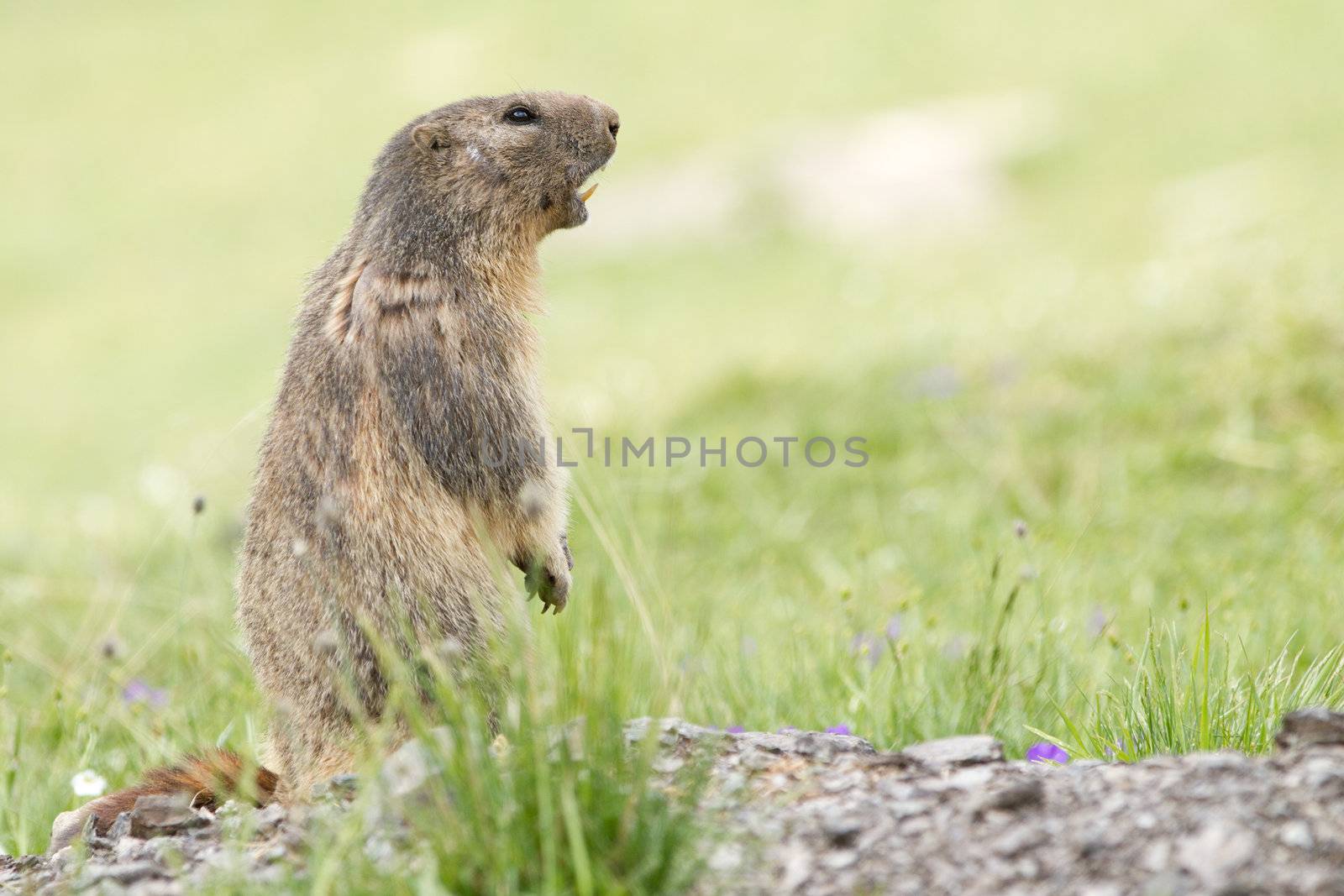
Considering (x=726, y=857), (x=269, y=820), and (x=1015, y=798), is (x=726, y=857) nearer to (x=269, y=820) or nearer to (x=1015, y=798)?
(x=1015, y=798)

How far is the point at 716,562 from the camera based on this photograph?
18.8 feet

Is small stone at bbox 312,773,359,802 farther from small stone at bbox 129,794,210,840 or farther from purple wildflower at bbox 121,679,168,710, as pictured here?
purple wildflower at bbox 121,679,168,710

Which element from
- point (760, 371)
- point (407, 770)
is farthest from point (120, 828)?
point (760, 371)

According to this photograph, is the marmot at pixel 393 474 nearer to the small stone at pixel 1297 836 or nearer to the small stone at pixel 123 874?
the small stone at pixel 123 874

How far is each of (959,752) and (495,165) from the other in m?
1.69

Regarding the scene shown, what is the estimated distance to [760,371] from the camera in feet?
26.0

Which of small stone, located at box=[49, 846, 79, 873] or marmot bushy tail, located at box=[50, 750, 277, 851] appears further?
marmot bushy tail, located at box=[50, 750, 277, 851]

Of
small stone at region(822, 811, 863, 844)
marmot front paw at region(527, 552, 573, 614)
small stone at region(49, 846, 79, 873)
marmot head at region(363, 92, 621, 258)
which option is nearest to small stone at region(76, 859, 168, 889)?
small stone at region(49, 846, 79, 873)

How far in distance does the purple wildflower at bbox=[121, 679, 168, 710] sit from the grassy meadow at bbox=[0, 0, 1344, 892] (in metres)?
0.02

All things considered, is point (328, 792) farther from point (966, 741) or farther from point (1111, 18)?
point (1111, 18)

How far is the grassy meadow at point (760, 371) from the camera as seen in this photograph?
335 centimetres

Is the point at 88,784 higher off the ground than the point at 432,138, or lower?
lower

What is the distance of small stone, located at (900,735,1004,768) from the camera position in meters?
2.58

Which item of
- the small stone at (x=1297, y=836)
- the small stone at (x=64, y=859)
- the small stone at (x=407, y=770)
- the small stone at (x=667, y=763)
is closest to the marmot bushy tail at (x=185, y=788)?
the small stone at (x=64, y=859)
